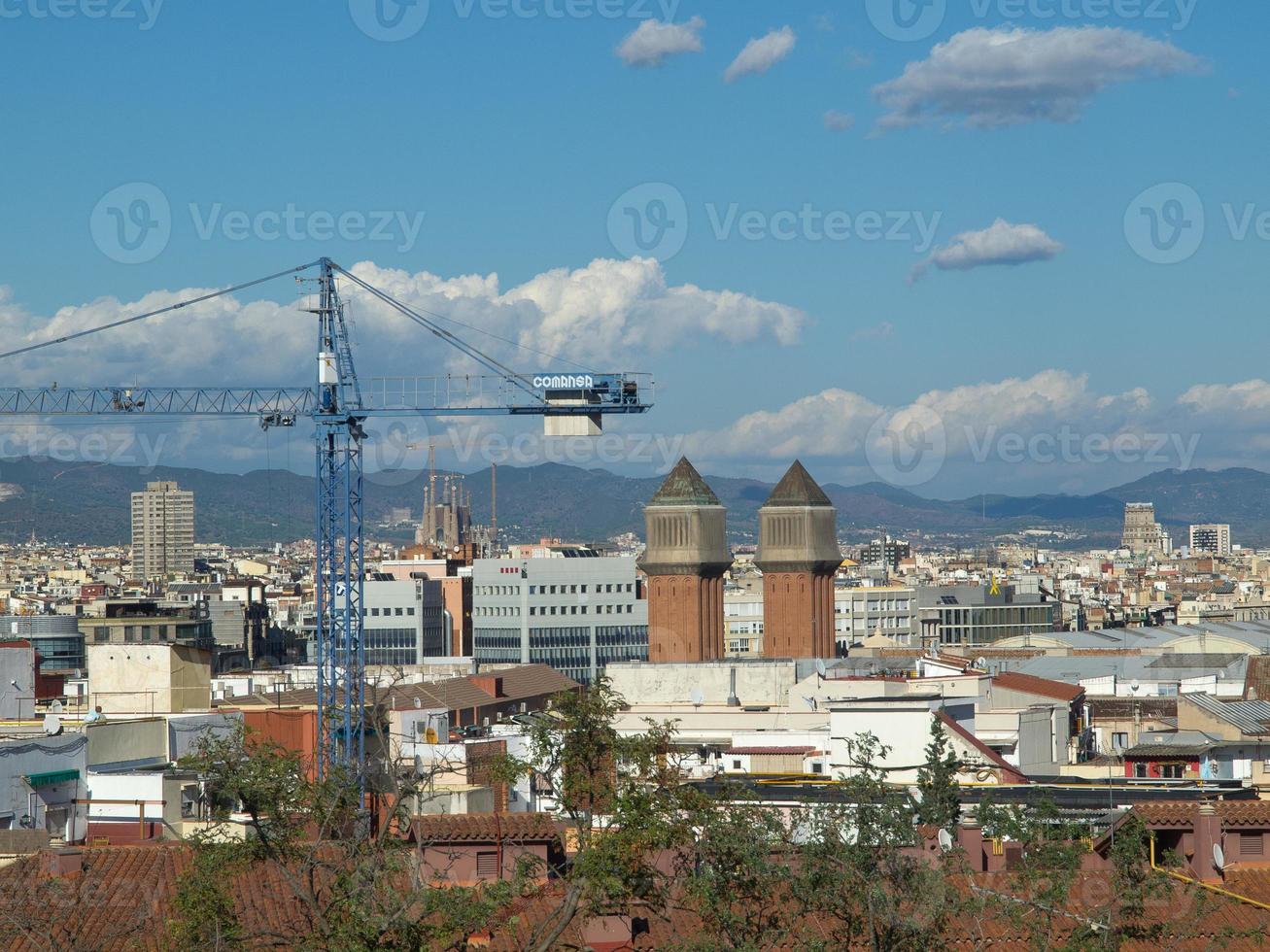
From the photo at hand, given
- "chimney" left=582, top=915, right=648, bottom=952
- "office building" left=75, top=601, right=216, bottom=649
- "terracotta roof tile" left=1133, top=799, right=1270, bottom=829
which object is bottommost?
"office building" left=75, top=601, right=216, bottom=649

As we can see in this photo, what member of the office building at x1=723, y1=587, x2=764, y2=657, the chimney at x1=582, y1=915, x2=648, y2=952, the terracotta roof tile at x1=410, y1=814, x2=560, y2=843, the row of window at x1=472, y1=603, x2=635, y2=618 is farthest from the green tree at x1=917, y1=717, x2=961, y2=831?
the office building at x1=723, y1=587, x2=764, y2=657

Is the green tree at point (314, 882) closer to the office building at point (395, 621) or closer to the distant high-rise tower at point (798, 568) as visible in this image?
→ the distant high-rise tower at point (798, 568)

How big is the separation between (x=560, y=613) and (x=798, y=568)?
94.6 feet

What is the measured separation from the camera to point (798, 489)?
10294 centimetres

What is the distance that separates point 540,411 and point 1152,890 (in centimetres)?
5263

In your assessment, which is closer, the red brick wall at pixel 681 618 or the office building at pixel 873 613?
the red brick wall at pixel 681 618

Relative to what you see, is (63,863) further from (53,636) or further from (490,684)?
(53,636)

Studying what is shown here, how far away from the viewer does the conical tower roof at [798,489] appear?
336ft

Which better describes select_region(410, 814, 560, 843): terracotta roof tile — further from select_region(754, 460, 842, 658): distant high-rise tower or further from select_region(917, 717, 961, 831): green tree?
select_region(754, 460, 842, 658): distant high-rise tower

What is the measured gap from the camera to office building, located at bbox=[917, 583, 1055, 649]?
145m

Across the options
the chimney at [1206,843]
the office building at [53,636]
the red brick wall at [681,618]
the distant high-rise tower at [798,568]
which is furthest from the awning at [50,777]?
the distant high-rise tower at [798,568]

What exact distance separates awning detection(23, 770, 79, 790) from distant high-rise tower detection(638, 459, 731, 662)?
65747mm

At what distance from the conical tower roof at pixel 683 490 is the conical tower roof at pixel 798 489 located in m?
3.67

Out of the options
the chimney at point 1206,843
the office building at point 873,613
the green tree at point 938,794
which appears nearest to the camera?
the chimney at point 1206,843
